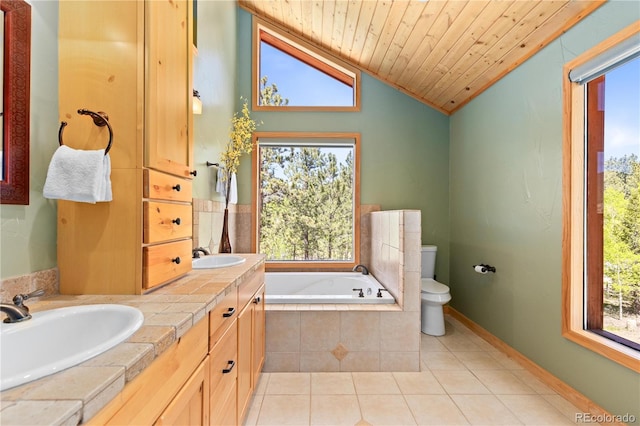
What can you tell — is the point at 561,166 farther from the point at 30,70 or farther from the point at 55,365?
the point at 30,70

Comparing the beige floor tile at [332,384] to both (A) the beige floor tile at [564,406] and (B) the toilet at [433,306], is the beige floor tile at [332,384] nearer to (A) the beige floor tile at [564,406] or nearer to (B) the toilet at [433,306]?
(B) the toilet at [433,306]

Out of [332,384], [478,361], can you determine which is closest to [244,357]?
[332,384]

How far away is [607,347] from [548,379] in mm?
555

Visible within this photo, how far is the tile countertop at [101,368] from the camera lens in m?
0.43

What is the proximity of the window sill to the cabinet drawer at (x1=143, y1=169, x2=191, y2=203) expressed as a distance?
7.54 ft

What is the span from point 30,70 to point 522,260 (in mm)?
2910

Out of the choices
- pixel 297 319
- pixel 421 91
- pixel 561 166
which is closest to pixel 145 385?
pixel 297 319

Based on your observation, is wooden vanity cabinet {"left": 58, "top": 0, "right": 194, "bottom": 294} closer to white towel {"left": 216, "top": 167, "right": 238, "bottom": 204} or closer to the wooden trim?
white towel {"left": 216, "top": 167, "right": 238, "bottom": 204}

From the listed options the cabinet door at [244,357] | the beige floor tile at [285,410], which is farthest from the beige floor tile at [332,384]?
the cabinet door at [244,357]

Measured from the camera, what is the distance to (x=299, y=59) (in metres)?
3.50

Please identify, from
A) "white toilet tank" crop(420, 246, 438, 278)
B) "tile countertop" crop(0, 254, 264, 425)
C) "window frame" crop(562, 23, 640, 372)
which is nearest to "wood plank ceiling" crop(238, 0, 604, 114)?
"window frame" crop(562, 23, 640, 372)

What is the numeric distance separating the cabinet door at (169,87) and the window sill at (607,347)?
7.69 ft

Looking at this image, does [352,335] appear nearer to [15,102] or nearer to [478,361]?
[478,361]

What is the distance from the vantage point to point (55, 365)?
0.52 metres
